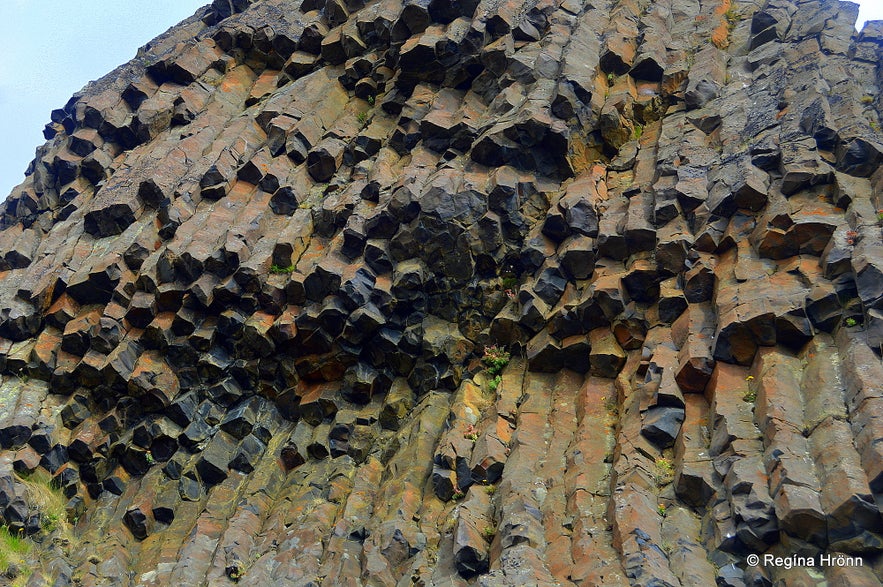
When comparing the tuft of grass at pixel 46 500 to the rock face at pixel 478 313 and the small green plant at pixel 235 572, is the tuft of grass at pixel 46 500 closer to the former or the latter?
the rock face at pixel 478 313

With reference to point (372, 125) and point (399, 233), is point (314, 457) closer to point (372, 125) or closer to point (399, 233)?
point (399, 233)

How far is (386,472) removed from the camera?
1822 centimetres

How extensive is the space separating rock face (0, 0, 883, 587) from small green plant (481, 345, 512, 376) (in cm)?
21

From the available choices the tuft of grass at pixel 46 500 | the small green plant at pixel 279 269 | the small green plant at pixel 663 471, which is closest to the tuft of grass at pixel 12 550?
the tuft of grass at pixel 46 500

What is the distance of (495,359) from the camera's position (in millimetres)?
19453

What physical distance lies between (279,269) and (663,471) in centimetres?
1232

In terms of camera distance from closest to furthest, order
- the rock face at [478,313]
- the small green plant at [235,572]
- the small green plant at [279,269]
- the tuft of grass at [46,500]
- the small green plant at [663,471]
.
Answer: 1. the rock face at [478,313]
2. the small green plant at [663,471]
3. the small green plant at [235,572]
4. the tuft of grass at [46,500]
5. the small green plant at [279,269]

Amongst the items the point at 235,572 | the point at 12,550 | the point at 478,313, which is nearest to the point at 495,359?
the point at 478,313

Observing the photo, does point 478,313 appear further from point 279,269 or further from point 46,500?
point 46,500

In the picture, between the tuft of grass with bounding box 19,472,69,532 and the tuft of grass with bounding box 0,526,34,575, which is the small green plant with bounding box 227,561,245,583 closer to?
the tuft of grass with bounding box 0,526,34,575

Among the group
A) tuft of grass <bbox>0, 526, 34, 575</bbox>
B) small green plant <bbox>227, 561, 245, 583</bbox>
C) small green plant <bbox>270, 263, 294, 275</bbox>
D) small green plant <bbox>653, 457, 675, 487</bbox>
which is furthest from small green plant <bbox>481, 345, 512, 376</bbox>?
tuft of grass <bbox>0, 526, 34, 575</bbox>

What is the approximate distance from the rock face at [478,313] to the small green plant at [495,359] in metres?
0.21

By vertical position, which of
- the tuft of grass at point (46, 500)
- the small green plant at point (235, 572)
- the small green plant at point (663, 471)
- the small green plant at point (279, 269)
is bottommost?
the small green plant at point (663, 471)

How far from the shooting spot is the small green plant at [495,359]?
19391 millimetres
